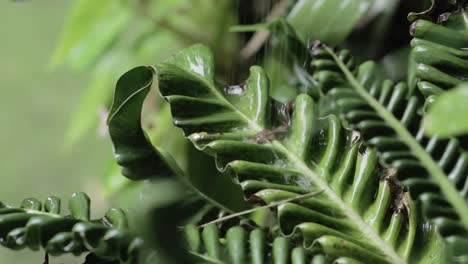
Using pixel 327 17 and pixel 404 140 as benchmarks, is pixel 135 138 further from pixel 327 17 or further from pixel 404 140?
pixel 327 17

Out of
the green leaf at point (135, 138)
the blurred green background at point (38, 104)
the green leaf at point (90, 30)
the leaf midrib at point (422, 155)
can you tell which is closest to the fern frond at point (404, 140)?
the leaf midrib at point (422, 155)

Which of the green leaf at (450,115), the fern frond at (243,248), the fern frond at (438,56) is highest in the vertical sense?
the green leaf at (450,115)

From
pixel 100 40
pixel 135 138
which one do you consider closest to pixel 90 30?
pixel 100 40

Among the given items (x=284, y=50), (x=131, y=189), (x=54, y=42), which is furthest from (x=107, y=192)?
(x=54, y=42)

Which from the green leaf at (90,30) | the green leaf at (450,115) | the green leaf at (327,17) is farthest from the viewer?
the green leaf at (90,30)

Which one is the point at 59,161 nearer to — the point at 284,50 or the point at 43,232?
the point at 284,50

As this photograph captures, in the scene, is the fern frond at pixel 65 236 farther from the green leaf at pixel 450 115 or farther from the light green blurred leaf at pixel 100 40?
the light green blurred leaf at pixel 100 40

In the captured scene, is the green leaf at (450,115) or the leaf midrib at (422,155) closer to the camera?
the green leaf at (450,115)

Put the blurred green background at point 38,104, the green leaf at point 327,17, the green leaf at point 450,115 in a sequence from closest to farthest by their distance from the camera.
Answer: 1. the green leaf at point 450,115
2. the green leaf at point 327,17
3. the blurred green background at point 38,104
